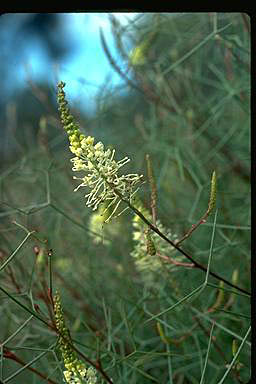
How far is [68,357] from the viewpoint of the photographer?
47 cm

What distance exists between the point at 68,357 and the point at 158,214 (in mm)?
513

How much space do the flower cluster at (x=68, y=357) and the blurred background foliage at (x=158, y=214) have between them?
225 millimetres

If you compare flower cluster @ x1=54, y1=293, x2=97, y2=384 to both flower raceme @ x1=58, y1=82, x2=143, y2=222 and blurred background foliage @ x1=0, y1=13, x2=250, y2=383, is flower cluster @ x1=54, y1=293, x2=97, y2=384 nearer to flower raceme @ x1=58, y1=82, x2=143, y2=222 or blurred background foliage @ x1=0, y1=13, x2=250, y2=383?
flower raceme @ x1=58, y1=82, x2=143, y2=222

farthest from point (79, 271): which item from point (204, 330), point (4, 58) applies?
point (4, 58)

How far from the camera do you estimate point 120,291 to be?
0.98 metres

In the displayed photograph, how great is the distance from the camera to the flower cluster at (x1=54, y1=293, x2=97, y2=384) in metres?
0.45

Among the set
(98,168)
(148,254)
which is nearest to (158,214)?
(148,254)

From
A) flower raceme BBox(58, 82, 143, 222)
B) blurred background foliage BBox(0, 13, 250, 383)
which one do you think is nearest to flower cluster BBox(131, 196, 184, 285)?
blurred background foliage BBox(0, 13, 250, 383)

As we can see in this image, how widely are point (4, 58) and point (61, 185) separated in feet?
1.06

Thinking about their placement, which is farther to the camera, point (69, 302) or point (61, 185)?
point (61, 185)
